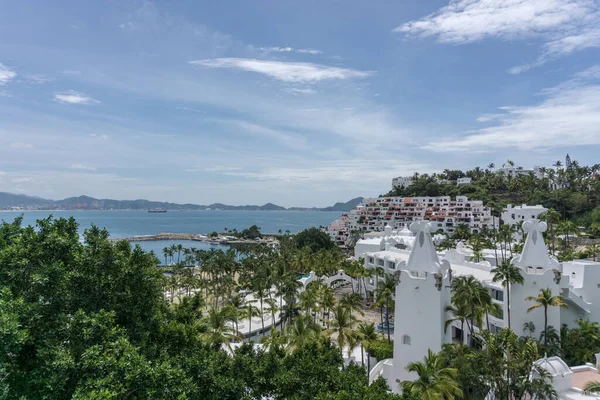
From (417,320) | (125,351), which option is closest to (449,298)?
(417,320)

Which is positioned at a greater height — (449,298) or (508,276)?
(508,276)

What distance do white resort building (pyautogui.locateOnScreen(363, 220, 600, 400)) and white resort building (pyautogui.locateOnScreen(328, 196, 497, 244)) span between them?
279 feet

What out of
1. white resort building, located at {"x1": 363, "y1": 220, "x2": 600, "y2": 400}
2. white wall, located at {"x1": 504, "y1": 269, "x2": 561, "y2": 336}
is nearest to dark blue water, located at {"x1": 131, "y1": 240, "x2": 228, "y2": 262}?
white resort building, located at {"x1": 363, "y1": 220, "x2": 600, "y2": 400}

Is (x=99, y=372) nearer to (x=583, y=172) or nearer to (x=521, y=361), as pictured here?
(x=521, y=361)

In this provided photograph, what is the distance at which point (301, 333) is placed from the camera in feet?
91.0

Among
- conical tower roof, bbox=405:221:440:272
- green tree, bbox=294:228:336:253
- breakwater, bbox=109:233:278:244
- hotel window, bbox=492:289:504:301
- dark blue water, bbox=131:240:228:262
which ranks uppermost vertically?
conical tower roof, bbox=405:221:440:272

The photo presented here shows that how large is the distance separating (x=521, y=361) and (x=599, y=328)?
16.7 m

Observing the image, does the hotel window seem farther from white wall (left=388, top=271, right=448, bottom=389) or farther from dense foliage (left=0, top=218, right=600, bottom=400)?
dense foliage (left=0, top=218, right=600, bottom=400)

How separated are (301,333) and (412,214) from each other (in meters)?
119

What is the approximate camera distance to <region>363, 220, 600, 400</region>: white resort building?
26594 millimetres

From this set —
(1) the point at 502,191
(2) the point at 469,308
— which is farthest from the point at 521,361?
(1) the point at 502,191

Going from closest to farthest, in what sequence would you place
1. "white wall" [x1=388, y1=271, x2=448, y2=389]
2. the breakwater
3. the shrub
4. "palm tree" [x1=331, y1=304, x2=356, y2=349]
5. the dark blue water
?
"white wall" [x1=388, y1=271, x2=448, y2=389]
"palm tree" [x1=331, y1=304, x2=356, y2=349]
the shrub
the dark blue water
the breakwater

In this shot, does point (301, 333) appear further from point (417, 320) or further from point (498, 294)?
point (498, 294)

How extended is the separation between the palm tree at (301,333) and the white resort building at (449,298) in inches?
234
